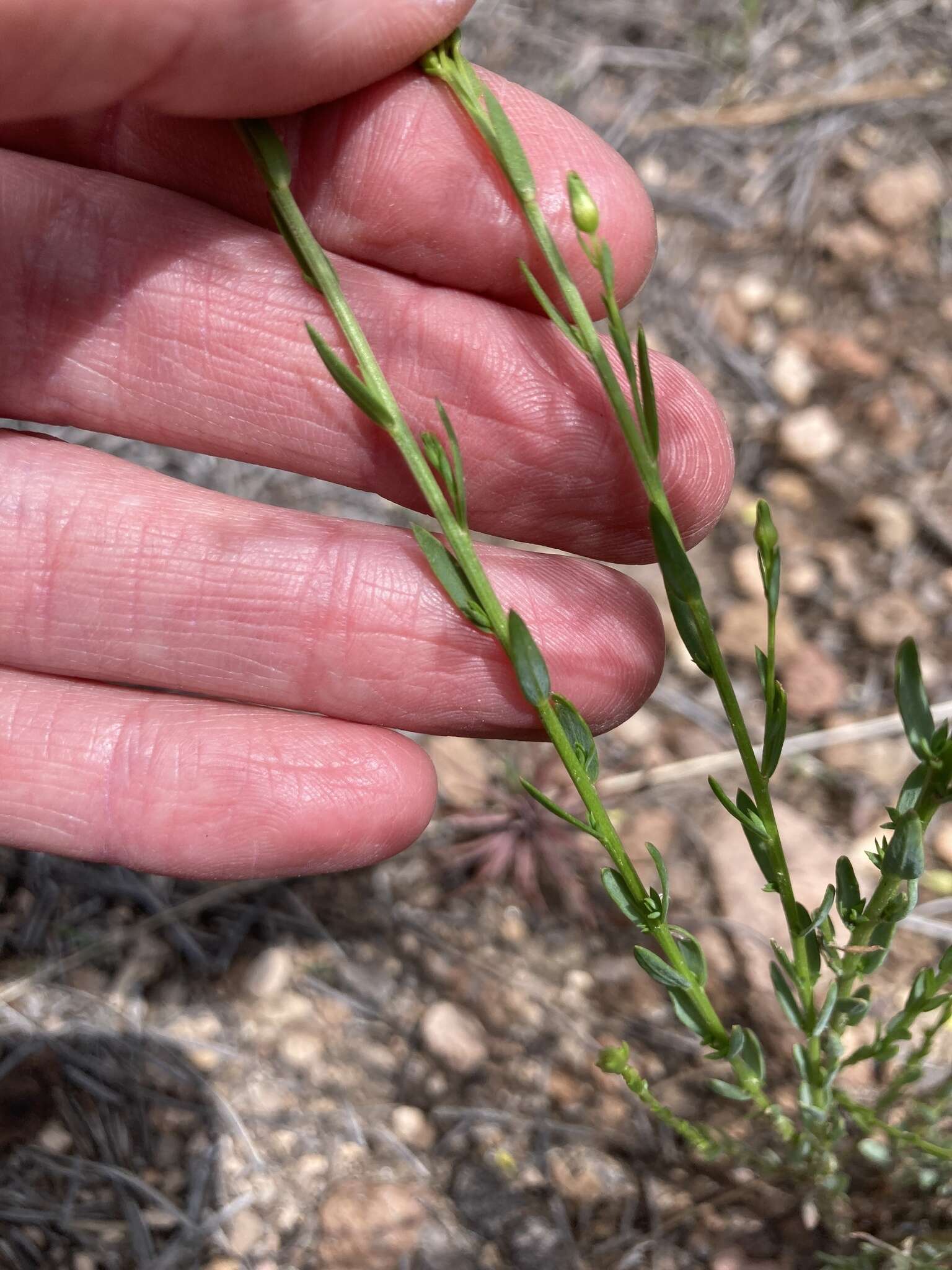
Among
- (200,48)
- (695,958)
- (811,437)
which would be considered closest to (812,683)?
(811,437)

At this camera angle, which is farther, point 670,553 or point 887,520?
point 887,520

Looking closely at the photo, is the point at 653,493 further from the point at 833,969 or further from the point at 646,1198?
the point at 646,1198

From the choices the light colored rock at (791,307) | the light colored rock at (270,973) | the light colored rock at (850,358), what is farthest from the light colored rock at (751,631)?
the light colored rock at (270,973)

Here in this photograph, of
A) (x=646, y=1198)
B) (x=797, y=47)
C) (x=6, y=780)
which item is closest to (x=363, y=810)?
(x=6, y=780)

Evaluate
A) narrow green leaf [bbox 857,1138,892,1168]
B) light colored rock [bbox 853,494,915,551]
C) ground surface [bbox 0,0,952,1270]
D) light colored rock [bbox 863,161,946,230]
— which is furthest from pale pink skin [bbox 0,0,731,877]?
light colored rock [bbox 863,161,946,230]

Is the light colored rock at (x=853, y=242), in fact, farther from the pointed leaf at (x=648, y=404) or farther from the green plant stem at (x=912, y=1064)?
the green plant stem at (x=912, y=1064)

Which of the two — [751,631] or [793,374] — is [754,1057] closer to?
[751,631]

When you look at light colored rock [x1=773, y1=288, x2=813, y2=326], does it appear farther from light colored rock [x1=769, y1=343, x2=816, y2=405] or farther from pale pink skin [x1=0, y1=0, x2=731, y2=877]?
pale pink skin [x1=0, y1=0, x2=731, y2=877]
